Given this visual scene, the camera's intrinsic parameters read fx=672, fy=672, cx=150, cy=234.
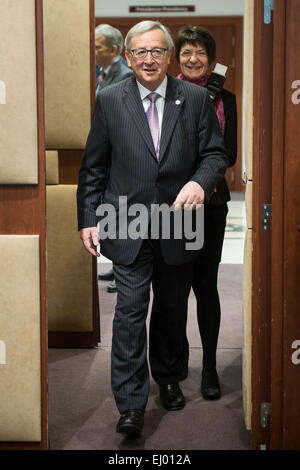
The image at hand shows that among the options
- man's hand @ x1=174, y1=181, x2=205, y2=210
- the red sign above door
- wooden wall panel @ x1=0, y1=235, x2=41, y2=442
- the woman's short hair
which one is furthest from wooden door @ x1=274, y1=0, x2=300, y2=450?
the red sign above door

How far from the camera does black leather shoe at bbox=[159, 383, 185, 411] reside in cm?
270

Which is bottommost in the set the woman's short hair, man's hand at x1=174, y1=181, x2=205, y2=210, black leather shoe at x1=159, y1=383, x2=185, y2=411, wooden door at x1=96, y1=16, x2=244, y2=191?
black leather shoe at x1=159, y1=383, x2=185, y2=411

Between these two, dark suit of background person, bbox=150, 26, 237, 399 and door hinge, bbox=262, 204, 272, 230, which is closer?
door hinge, bbox=262, 204, 272, 230

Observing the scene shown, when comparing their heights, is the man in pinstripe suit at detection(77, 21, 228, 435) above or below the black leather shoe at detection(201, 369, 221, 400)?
above

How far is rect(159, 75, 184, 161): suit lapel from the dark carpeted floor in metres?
1.00

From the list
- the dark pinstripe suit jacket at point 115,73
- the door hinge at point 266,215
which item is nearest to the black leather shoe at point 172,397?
the door hinge at point 266,215

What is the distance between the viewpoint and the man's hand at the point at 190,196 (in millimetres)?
2268

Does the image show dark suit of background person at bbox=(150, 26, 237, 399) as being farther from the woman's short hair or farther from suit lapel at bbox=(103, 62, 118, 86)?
suit lapel at bbox=(103, 62, 118, 86)

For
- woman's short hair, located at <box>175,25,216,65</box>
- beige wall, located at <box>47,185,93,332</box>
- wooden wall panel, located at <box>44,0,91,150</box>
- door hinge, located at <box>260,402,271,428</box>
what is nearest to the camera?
door hinge, located at <box>260,402,271,428</box>

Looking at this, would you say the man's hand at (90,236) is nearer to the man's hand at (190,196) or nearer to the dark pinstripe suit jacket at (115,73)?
the man's hand at (190,196)

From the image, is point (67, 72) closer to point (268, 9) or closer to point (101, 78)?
point (101, 78)

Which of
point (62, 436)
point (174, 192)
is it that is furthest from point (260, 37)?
point (62, 436)

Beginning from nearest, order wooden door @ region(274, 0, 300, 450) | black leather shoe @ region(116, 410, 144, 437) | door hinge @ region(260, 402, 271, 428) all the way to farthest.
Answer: wooden door @ region(274, 0, 300, 450), door hinge @ region(260, 402, 271, 428), black leather shoe @ region(116, 410, 144, 437)

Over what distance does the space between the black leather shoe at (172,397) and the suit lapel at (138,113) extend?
98cm
